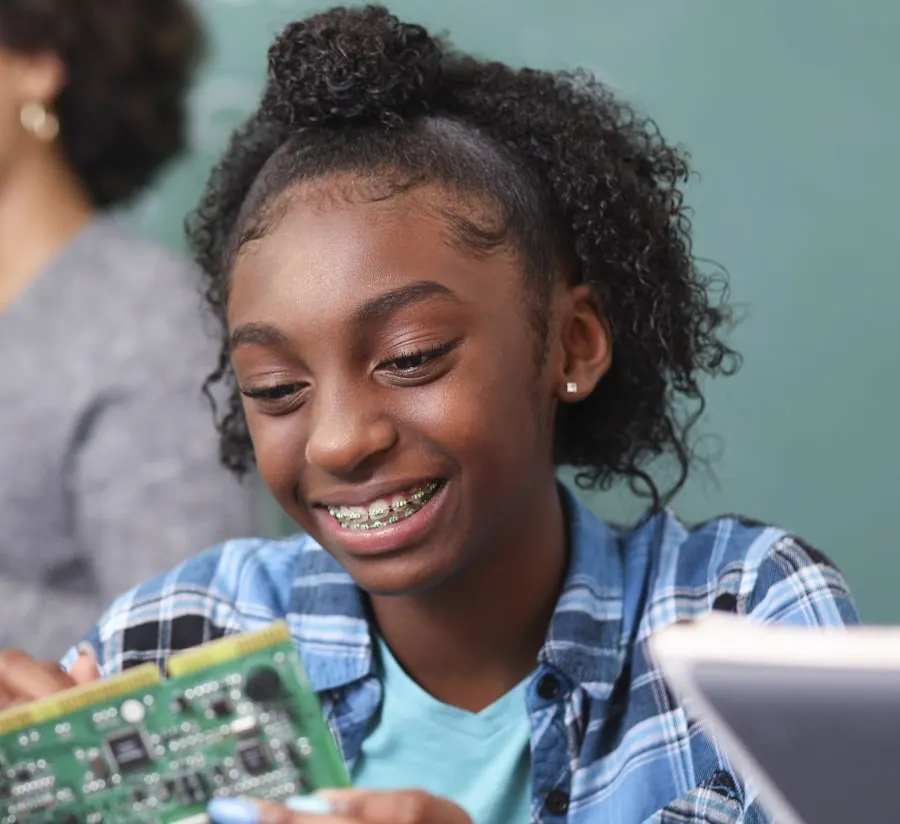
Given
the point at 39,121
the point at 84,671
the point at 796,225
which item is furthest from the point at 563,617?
the point at 39,121

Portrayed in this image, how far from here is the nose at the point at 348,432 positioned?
2.75 feet

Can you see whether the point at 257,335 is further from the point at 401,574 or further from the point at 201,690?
the point at 201,690

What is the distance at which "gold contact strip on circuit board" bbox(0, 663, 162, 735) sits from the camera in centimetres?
62

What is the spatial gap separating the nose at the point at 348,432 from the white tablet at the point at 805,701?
409 mm

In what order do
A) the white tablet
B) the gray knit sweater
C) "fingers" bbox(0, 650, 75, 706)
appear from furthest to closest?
1. the gray knit sweater
2. "fingers" bbox(0, 650, 75, 706)
3. the white tablet

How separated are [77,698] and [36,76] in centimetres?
116

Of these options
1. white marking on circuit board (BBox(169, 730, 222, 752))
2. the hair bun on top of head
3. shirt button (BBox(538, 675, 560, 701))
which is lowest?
shirt button (BBox(538, 675, 560, 701))

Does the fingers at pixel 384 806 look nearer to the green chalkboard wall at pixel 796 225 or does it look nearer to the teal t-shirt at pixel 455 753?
the teal t-shirt at pixel 455 753

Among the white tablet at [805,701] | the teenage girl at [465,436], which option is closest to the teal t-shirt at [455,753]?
the teenage girl at [465,436]

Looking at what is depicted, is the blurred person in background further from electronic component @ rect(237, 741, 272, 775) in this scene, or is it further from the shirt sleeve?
electronic component @ rect(237, 741, 272, 775)

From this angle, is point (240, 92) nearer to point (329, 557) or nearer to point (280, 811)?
point (329, 557)

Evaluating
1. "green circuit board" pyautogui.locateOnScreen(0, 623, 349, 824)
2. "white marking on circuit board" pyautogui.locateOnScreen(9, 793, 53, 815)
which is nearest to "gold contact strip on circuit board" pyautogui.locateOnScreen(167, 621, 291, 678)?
"green circuit board" pyautogui.locateOnScreen(0, 623, 349, 824)

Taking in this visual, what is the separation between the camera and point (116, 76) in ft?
5.37

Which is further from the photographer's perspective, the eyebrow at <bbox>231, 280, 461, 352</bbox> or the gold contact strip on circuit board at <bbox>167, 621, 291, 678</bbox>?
the eyebrow at <bbox>231, 280, 461, 352</bbox>
